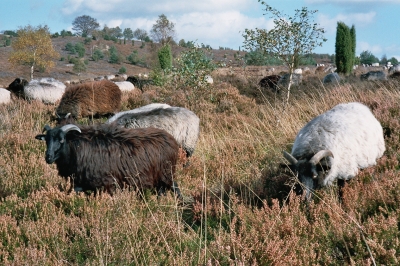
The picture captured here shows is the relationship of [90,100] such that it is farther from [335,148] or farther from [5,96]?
[335,148]

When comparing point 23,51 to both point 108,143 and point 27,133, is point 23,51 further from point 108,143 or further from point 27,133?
point 108,143

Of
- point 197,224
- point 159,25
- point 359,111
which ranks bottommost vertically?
point 197,224

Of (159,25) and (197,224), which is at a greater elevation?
(159,25)

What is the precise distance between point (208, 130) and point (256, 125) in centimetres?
161

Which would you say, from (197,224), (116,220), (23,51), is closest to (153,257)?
(116,220)

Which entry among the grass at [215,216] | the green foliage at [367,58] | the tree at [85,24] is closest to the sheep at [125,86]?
the grass at [215,216]

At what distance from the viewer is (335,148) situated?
5.68m

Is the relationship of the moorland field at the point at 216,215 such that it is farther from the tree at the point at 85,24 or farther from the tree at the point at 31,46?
Result: the tree at the point at 85,24

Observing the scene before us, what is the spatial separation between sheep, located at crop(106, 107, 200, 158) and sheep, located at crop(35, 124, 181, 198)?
6.10ft

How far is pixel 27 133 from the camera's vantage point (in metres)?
9.77

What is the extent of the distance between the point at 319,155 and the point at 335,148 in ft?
2.17

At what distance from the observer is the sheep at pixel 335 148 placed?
5.20 m

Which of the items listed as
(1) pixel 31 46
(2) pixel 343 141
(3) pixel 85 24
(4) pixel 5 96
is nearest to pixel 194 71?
(2) pixel 343 141

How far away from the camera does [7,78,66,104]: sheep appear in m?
18.3
